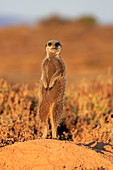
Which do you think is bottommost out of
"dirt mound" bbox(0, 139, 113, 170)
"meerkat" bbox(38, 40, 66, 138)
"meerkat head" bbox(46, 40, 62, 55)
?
"dirt mound" bbox(0, 139, 113, 170)

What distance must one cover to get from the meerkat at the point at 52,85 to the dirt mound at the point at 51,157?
1.40ft

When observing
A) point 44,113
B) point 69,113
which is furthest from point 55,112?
point 69,113

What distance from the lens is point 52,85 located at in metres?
3.60

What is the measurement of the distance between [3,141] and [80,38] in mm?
32850

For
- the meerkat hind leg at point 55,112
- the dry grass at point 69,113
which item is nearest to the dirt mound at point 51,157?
the meerkat hind leg at point 55,112

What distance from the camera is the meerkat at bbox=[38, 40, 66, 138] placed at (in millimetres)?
3611

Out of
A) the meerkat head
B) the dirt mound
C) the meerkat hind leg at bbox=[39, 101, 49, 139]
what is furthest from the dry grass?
the meerkat head

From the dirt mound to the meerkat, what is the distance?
428 millimetres

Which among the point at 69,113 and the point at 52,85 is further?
the point at 69,113

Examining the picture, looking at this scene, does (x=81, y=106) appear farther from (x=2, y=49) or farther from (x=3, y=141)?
(x=2, y=49)

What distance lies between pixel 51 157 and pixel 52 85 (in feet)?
3.14

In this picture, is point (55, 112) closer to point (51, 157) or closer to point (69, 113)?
point (51, 157)

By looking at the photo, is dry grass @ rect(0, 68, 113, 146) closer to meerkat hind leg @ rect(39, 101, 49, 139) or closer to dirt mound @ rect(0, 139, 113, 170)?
meerkat hind leg @ rect(39, 101, 49, 139)

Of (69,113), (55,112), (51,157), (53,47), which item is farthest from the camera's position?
(69,113)
